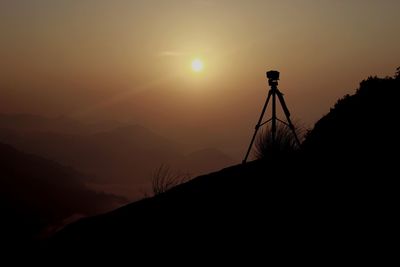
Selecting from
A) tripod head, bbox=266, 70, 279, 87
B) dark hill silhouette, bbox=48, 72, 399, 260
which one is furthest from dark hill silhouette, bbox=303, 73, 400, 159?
tripod head, bbox=266, 70, 279, 87

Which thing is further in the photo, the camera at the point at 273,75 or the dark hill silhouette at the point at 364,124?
the camera at the point at 273,75

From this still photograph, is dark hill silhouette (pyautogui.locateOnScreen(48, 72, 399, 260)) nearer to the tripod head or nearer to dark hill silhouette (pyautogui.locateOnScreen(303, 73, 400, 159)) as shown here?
dark hill silhouette (pyautogui.locateOnScreen(303, 73, 400, 159))

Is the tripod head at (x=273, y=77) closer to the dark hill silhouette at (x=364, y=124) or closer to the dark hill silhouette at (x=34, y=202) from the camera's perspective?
the dark hill silhouette at (x=364, y=124)

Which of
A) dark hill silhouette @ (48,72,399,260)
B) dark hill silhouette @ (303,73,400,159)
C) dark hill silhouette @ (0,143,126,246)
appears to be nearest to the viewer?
dark hill silhouette @ (48,72,399,260)

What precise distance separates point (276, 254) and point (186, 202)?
108 inches

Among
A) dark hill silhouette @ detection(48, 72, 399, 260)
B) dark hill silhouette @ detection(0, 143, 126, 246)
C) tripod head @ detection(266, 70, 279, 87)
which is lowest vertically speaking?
dark hill silhouette @ detection(48, 72, 399, 260)

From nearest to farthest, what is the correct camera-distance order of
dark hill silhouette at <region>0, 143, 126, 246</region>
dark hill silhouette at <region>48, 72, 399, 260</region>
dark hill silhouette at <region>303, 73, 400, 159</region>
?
dark hill silhouette at <region>48, 72, 399, 260</region> < dark hill silhouette at <region>303, 73, 400, 159</region> < dark hill silhouette at <region>0, 143, 126, 246</region>

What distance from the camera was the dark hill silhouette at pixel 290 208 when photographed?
512 centimetres

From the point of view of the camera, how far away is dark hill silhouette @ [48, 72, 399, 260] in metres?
5.12

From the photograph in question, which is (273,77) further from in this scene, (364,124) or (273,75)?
(364,124)

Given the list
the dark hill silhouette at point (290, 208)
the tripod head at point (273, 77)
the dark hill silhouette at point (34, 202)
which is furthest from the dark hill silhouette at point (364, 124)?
the dark hill silhouette at point (34, 202)

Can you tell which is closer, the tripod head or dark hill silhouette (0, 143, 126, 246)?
the tripod head

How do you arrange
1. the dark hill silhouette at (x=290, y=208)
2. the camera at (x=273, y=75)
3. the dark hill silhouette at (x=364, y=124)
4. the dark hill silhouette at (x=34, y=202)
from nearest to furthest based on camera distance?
the dark hill silhouette at (x=290, y=208) < the dark hill silhouette at (x=364, y=124) < the camera at (x=273, y=75) < the dark hill silhouette at (x=34, y=202)

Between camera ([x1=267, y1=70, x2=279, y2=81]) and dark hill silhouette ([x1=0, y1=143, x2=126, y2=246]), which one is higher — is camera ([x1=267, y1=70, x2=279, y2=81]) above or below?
below
